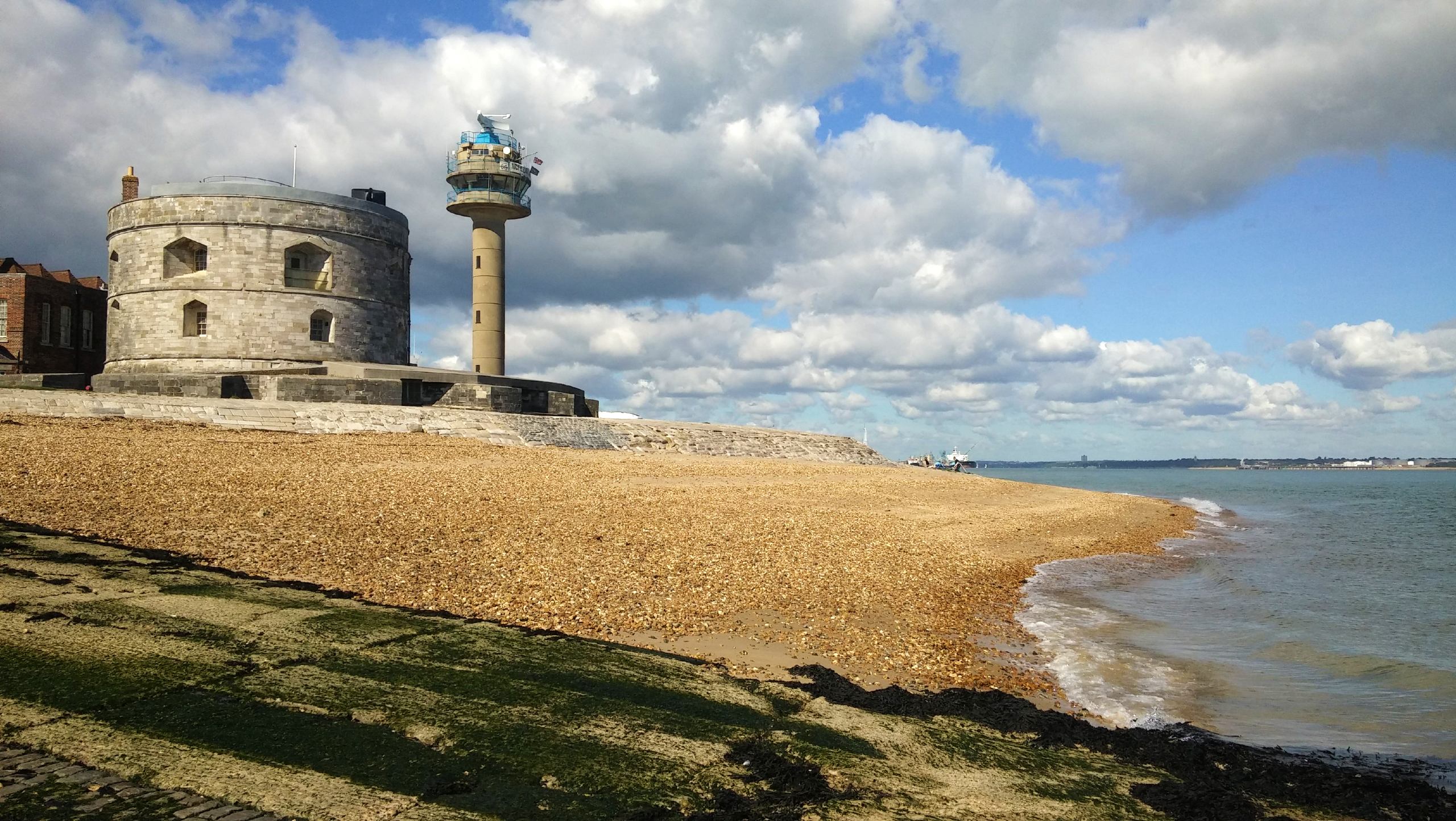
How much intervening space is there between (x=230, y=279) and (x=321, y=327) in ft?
12.2

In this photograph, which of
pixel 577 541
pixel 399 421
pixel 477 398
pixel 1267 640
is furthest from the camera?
pixel 477 398

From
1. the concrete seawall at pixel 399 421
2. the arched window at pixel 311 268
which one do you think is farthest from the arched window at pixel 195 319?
the concrete seawall at pixel 399 421

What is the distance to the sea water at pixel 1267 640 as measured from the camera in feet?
25.9

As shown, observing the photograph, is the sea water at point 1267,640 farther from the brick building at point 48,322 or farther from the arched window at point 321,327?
the brick building at point 48,322

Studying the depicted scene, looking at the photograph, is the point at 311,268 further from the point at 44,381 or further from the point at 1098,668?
the point at 1098,668

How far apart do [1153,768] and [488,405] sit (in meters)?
27.0

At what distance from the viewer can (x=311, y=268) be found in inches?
1431

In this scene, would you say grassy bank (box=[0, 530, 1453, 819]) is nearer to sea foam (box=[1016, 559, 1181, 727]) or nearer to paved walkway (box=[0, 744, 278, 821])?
paved walkway (box=[0, 744, 278, 821])

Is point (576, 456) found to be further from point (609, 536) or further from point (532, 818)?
point (532, 818)

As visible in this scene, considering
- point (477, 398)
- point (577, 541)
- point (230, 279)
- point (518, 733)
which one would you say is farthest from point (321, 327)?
point (518, 733)

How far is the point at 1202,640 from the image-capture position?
11.0 m

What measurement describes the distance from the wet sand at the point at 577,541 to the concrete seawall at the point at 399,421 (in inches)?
53.0

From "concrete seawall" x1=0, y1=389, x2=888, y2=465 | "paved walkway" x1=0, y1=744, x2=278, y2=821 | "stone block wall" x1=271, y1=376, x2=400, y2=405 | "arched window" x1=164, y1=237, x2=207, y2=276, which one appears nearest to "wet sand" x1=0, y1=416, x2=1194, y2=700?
"concrete seawall" x1=0, y1=389, x2=888, y2=465

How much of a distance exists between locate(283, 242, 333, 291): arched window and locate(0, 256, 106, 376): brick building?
33.9 feet
